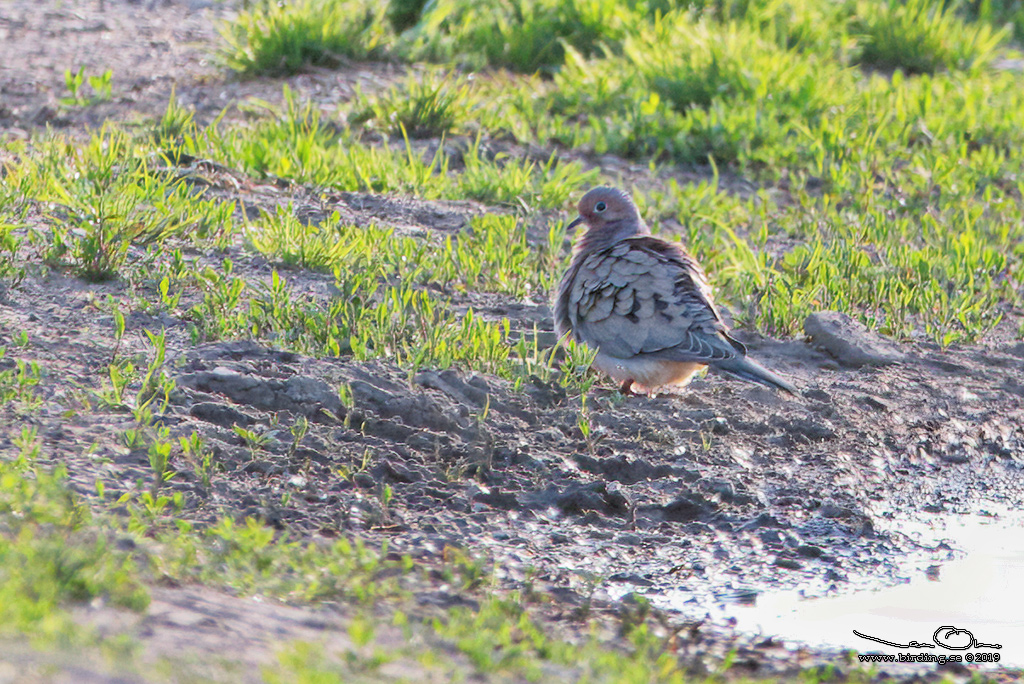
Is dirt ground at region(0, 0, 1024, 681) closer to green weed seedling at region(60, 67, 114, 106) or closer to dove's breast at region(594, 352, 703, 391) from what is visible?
dove's breast at region(594, 352, 703, 391)

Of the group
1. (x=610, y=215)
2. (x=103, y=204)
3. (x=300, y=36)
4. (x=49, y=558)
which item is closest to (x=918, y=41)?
(x=300, y=36)

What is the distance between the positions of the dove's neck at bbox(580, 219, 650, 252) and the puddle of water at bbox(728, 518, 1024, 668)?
224 centimetres

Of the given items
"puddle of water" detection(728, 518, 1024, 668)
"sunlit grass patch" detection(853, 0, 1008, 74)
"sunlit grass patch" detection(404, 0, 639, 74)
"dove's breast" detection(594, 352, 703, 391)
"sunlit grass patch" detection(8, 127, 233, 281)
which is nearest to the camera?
"puddle of water" detection(728, 518, 1024, 668)

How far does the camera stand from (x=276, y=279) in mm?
5039

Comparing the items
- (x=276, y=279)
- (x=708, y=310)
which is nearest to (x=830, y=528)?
(x=708, y=310)

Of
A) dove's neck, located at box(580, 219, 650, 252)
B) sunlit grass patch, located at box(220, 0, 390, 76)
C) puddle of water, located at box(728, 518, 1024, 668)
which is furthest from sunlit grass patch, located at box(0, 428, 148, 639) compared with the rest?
sunlit grass patch, located at box(220, 0, 390, 76)

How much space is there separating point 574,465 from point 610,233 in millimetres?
1625

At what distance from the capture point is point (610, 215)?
5594 mm

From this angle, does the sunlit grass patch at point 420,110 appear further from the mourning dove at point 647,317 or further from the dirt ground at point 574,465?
the mourning dove at point 647,317

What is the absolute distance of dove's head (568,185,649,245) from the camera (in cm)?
557

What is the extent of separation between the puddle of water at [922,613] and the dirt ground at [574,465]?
92 millimetres

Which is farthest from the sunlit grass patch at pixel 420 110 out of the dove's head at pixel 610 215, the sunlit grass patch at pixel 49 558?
the sunlit grass patch at pixel 49 558

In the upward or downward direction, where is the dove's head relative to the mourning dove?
upward

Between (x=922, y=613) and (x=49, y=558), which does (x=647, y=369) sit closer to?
(x=922, y=613)
